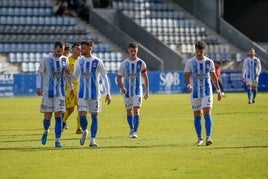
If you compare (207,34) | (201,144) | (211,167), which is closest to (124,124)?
(201,144)

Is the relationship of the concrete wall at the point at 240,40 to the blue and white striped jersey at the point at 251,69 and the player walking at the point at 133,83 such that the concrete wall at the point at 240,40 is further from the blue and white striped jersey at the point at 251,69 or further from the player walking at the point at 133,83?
the player walking at the point at 133,83

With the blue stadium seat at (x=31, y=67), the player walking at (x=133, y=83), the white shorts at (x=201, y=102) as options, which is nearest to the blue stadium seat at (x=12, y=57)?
the blue stadium seat at (x=31, y=67)

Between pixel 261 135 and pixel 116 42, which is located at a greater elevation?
pixel 116 42

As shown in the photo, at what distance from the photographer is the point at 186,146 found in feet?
51.0

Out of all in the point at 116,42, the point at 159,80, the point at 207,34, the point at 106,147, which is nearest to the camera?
the point at 106,147

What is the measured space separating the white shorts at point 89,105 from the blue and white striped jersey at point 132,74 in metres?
2.89

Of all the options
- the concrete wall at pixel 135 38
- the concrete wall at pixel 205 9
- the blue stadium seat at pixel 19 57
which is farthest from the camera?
the concrete wall at pixel 205 9

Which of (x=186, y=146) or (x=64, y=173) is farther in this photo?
(x=186, y=146)

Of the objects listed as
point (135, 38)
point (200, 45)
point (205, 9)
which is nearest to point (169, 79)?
point (135, 38)

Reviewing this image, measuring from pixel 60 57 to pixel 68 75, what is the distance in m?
0.37

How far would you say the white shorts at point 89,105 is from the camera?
1577 cm

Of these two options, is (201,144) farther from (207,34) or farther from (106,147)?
(207,34)

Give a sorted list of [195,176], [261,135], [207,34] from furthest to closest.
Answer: [207,34]
[261,135]
[195,176]

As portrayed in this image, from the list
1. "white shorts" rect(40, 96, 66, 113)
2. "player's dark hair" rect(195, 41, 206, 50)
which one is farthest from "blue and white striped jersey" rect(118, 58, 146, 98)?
"white shorts" rect(40, 96, 66, 113)
